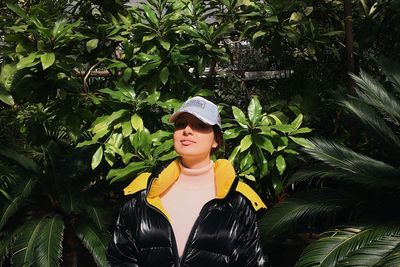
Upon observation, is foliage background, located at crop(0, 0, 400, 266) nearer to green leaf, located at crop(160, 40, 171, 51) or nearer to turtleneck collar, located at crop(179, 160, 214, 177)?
green leaf, located at crop(160, 40, 171, 51)

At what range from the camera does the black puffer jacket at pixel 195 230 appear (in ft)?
6.68

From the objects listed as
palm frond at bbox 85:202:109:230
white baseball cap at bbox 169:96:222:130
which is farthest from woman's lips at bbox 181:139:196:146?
palm frond at bbox 85:202:109:230

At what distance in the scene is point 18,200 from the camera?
4152 mm

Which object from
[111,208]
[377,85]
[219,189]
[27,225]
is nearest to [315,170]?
[377,85]

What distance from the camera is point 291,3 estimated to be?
4191 millimetres

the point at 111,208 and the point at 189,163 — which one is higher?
the point at 189,163

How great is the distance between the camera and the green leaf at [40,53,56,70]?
3445 mm

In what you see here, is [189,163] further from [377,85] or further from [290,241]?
[290,241]

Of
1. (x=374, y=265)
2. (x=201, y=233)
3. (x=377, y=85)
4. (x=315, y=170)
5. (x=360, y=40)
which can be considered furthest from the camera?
(x=360, y=40)

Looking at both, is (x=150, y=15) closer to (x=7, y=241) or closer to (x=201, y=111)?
(x=201, y=111)

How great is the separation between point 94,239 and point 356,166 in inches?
91.8

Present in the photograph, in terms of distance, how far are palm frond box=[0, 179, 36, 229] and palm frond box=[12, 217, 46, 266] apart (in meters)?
0.19

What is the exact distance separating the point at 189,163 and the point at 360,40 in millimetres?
4147

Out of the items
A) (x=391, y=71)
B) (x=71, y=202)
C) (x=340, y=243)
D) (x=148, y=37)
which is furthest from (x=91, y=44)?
(x=391, y=71)
